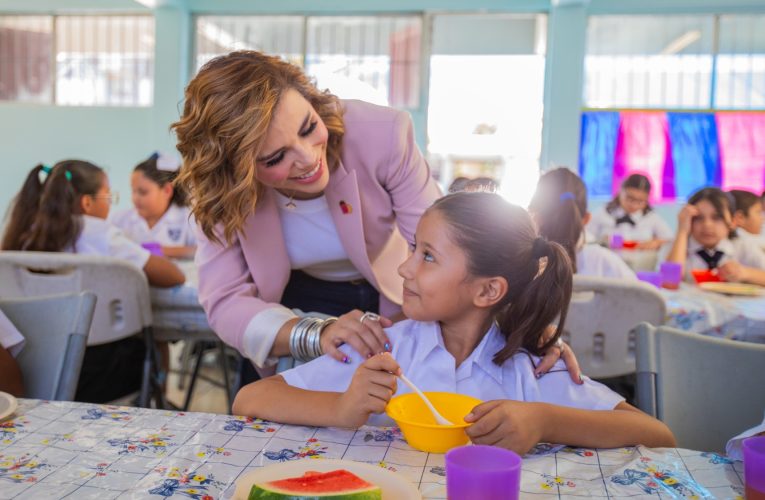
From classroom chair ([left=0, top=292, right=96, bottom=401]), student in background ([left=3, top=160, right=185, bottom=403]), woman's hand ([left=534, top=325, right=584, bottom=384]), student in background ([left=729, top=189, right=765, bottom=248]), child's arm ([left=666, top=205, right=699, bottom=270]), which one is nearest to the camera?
woman's hand ([left=534, top=325, right=584, bottom=384])

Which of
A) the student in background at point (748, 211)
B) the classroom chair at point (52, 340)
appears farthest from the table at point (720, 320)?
the student in background at point (748, 211)

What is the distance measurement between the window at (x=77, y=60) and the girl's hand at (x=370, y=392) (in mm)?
7739

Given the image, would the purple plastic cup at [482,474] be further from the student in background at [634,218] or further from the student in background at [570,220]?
the student in background at [634,218]

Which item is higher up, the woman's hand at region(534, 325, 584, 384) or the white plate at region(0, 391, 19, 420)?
the woman's hand at region(534, 325, 584, 384)

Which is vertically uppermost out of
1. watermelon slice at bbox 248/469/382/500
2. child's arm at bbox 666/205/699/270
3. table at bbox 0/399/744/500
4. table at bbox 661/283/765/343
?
child's arm at bbox 666/205/699/270

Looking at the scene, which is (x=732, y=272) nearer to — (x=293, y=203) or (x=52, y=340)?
(x=293, y=203)

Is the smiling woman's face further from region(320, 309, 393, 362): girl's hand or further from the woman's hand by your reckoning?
the woman's hand

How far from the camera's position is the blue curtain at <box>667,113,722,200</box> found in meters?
7.49

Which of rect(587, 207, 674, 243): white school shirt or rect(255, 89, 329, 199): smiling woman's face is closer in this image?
rect(255, 89, 329, 199): smiling woman's face

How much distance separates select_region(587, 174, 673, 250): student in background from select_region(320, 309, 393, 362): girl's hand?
4801mm

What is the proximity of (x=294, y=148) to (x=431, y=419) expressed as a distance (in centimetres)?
60

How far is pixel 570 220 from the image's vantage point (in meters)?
2.55

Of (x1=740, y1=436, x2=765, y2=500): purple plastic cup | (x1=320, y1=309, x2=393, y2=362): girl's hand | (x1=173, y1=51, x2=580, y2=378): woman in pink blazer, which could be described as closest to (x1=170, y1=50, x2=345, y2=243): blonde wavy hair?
(x1=173, y1=51, x2=580, y2=378): woman in pink blazer

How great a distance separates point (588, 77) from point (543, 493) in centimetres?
746
